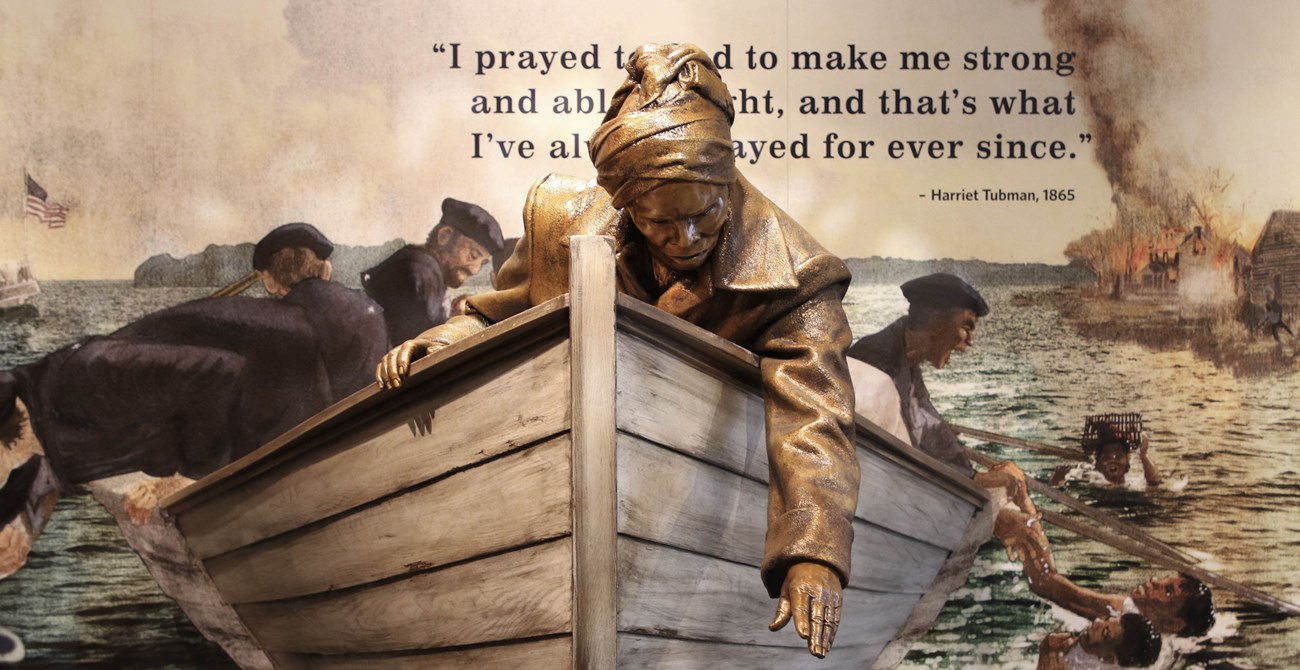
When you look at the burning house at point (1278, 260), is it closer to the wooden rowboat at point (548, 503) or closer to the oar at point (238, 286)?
the wooden rowboat at point (548, 503)

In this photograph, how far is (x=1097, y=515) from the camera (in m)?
3.12

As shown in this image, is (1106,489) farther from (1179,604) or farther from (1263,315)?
(1263,315)

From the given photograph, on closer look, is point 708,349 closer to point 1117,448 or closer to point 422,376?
point 422,376

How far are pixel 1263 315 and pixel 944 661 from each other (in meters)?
1.15

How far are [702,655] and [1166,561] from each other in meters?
1.52

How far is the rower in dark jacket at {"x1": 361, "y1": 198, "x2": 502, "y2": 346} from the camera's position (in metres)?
3.13

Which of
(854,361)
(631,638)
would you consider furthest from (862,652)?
(631,638)

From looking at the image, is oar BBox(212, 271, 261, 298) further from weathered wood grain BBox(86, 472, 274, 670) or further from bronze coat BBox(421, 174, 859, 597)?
bronze coat BBox(421, 174, 859, 597)

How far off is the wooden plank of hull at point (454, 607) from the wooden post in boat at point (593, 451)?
37 mm

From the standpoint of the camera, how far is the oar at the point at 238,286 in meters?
3.13

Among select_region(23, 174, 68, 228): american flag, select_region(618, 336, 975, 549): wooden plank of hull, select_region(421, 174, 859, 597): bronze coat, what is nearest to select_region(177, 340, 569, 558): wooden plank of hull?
select_region(618, 336, 975, 549): wooden plank of hull

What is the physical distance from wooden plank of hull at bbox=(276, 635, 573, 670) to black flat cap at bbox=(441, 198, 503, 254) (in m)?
1.09

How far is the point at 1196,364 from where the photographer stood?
315 cm

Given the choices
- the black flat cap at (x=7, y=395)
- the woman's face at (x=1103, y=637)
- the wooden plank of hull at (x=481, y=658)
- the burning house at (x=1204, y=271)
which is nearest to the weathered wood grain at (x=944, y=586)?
the woman's face at (x=1103, y=637)
